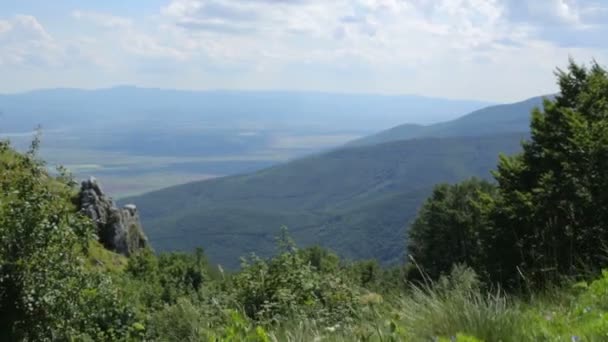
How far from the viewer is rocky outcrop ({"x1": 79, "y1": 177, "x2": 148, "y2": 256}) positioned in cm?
4681

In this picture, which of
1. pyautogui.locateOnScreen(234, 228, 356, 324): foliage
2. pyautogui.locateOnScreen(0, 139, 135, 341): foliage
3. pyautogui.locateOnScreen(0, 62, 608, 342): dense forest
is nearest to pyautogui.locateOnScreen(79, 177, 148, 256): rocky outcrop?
pyautogui.locateOnScreen(0, 62, 608, 342): dense forest

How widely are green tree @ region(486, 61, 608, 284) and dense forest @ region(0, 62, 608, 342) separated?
0.08 m

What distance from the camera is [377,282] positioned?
11906 millimetres

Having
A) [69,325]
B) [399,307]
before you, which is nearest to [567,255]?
[399,307]

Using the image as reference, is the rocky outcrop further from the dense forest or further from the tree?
the tree

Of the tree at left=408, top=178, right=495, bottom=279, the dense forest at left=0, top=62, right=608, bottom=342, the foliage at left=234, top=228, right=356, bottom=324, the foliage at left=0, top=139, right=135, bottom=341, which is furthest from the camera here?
the tree at left=408, top=178, right=495, bottom=279

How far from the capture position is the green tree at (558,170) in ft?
78.5

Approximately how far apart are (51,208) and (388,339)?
9.62 metres

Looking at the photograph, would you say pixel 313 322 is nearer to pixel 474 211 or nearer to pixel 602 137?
pixel 602 137

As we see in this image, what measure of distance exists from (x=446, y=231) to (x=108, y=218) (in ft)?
88.4

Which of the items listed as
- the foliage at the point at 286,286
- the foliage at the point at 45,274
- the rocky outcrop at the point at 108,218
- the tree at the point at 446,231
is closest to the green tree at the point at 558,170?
the foliage at the point at 286,286

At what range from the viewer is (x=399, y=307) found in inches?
241

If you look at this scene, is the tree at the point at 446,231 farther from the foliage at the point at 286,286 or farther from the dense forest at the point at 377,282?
the foliage at the point at 286,286

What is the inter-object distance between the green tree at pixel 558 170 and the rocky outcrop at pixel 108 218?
29626mm
